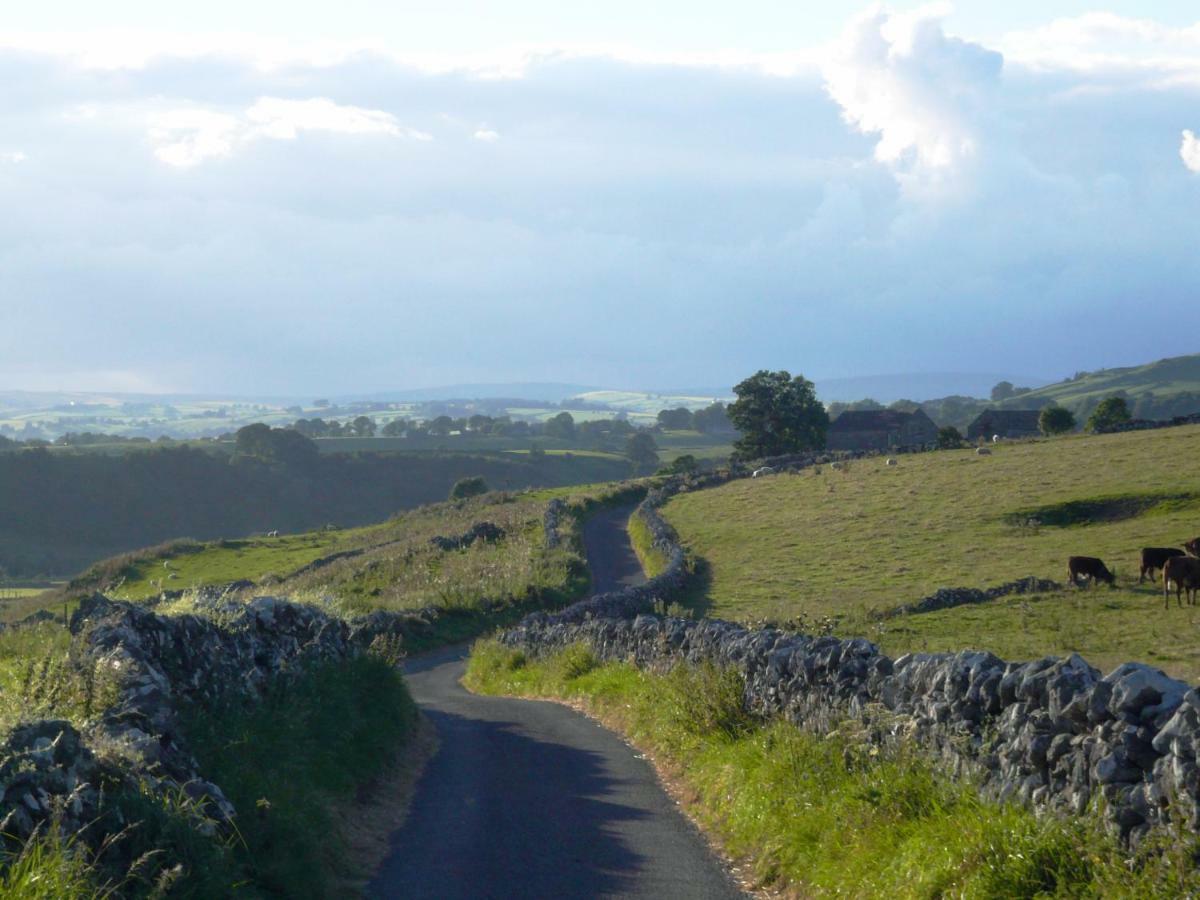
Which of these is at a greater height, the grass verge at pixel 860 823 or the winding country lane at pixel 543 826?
the grass verge at pixel 860 823

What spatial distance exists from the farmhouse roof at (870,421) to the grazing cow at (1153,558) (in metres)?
83.9

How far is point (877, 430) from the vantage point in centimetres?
11550

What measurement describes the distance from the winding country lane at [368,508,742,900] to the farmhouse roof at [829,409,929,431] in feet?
329

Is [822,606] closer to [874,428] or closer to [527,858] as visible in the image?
[527,858]

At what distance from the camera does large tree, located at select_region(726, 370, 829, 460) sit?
103 metres

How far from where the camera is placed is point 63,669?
9930 millimetres

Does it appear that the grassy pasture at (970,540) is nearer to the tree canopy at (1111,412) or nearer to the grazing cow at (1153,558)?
the grazing cow at (1153,558)

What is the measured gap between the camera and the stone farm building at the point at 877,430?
11412cm

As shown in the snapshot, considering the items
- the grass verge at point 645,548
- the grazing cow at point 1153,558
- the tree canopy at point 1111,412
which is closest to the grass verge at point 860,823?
the grazing cow at point 1153,558

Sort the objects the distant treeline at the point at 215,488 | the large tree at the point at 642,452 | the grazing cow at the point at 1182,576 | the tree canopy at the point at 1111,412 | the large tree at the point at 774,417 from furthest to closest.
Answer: the large tree at the point at 642,452 < the distant treeline at the point at 215,488 < the large tree at the point at 774,417 < the tree canopy at the point at 1111,412 < the grazing cow at the point at 1182,576

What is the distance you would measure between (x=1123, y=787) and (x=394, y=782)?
904 centimetres

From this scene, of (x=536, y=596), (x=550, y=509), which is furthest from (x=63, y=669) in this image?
(x=550, y=509)

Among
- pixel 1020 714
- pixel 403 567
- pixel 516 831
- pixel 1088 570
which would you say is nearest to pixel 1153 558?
pixel 1088 570

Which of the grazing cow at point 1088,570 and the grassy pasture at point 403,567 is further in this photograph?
the grassy pasture at point 403,567
